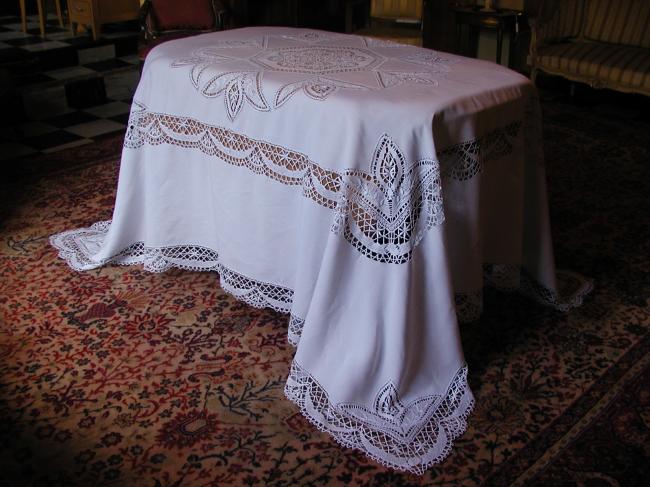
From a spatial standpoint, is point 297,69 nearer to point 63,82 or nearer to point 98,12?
point 63,82

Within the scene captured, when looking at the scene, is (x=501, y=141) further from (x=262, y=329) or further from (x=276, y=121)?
(x=262, y=329)

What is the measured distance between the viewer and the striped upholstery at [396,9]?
476 centimetres

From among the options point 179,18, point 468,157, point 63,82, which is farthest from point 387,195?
point 63,82

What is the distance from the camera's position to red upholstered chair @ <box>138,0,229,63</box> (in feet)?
13.7

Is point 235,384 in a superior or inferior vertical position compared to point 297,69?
inferior

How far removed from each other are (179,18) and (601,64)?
2743 mm

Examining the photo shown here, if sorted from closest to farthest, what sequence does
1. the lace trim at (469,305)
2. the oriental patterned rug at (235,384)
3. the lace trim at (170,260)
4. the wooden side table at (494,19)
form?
the oriental patterned rug at (235,384) → the lace trim at (469,305) → the lace trim at (170,260) → the wooden side table at (494,19)

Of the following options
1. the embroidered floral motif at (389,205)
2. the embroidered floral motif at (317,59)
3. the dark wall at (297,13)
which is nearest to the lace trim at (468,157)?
the embroidered floral motif at (389,205)

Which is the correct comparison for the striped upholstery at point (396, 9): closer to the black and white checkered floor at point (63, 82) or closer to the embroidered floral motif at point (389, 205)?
the black and white checkered floor at point (63, 82)

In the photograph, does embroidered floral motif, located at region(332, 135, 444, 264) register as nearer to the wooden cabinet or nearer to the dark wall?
the dark wall

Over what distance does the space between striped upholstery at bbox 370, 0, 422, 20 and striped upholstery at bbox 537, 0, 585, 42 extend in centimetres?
90

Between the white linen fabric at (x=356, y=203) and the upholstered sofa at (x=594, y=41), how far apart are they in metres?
2.35

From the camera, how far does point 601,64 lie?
168 inches

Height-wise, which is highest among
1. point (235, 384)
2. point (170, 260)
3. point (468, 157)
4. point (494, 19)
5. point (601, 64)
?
point (494, 19)
